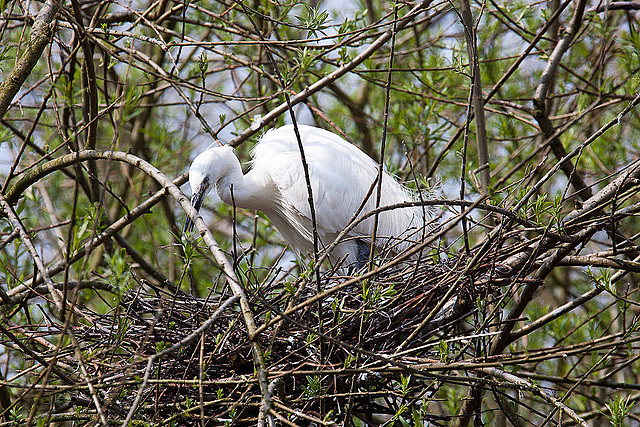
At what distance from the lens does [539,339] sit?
202 inches

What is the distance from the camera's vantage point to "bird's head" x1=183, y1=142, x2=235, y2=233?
316 centimetres

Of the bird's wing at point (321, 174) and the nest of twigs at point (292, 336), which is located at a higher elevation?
the bird's wing at point (321, 174)

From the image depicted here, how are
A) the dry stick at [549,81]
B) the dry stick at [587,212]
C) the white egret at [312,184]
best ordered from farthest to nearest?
the white egret at [312,184] < the dry stick at [549,81] < the dry stick at [587,212]

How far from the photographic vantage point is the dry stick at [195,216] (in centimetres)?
156

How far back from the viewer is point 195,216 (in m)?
1.78

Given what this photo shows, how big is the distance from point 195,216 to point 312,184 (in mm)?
1717

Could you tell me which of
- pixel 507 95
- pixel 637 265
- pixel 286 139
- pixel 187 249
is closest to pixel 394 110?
pixel 286 139

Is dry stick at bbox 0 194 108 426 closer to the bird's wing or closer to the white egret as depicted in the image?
the white egret

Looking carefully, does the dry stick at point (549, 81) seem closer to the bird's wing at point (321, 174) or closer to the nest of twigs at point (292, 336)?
the nest of twigs at point (292, 336)

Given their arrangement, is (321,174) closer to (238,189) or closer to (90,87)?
(238,189)

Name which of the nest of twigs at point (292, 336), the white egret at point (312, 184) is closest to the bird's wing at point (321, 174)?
the white egret at point (312, 184)

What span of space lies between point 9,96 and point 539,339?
427cm

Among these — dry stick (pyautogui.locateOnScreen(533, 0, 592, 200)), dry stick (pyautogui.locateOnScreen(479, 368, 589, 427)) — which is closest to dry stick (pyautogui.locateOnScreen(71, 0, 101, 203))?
dry stick (pyautogui.locateOnScreen(479, 368, 589, 427))

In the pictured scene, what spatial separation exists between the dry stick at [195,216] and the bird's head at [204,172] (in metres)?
0.78
